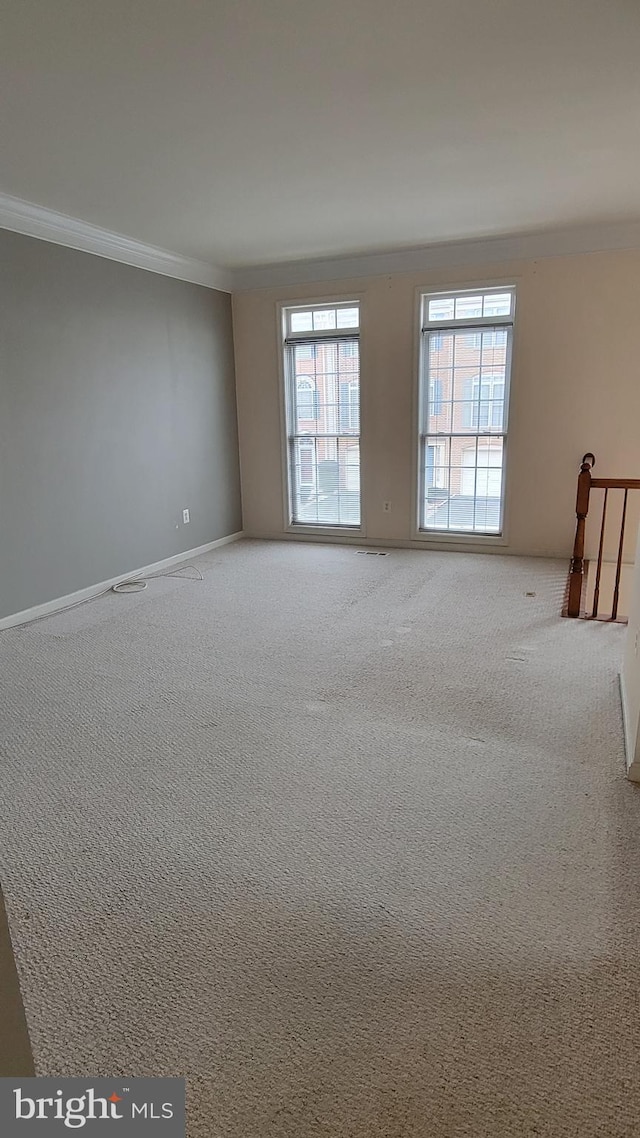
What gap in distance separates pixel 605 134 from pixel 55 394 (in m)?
3.45

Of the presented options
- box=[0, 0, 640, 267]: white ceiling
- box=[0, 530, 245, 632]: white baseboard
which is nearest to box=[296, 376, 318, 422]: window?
box=[0, 530, 245, 632]: white baseboard

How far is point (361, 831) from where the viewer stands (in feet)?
6.49

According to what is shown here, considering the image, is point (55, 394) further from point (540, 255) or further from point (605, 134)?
point (540, 255)

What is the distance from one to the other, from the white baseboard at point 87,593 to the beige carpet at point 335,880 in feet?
2.34

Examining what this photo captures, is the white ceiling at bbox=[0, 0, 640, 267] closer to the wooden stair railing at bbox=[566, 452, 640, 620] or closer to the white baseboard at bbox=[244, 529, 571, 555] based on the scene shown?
the wooden stair railing at bbox=[566, 452, 640, 620]

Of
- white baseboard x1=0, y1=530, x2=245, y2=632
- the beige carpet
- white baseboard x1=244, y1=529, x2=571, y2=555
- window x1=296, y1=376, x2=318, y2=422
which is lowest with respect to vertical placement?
the beige carpet

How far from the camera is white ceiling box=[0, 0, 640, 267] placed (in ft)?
6.80

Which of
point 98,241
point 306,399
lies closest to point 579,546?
point 306,399

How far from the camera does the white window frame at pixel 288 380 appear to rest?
5637 mm

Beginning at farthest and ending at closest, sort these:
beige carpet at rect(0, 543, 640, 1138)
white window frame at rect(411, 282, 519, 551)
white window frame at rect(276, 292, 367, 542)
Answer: white window frame at rect(276, 292, 367, 542), white window frame at rect(411, 282, 519, 551), beige carpet at rect(0, 543, 640, 1138)

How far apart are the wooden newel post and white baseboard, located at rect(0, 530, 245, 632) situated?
322 cm

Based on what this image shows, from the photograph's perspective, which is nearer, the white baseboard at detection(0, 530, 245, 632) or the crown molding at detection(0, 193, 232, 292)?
the crown molding at detection(0, 193, 232, 292)
